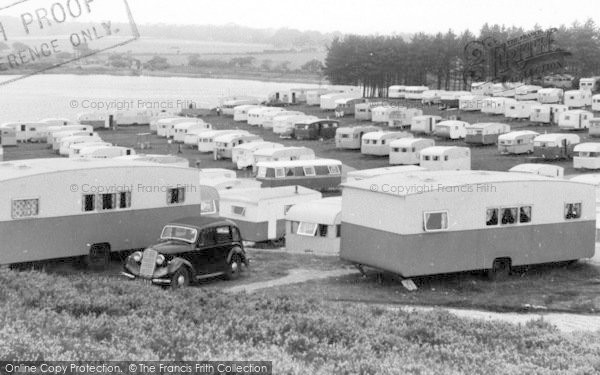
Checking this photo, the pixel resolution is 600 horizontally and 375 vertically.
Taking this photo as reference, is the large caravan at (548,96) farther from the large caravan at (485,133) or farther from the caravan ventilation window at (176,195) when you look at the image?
the caravan ventilation window at (176,195)

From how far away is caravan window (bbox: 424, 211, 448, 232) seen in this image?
19938mm

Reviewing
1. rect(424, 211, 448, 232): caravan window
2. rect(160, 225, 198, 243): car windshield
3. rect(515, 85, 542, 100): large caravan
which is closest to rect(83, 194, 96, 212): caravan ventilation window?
rect(160, 225, 198, 243): car windshield

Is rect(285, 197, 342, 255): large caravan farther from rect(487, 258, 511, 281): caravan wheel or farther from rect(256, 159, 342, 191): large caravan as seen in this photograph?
rect(256, 159, 342, 191): large caravan

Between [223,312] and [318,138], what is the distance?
169 feet

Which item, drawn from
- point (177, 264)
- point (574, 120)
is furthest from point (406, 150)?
point (177, 264)

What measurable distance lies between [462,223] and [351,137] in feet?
129

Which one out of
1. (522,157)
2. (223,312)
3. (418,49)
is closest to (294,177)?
(522,157)

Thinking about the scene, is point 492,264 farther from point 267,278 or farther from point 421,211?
point 267,278

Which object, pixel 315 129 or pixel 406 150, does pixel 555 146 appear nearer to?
pixel 406 150

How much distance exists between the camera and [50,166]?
2178 centimetres

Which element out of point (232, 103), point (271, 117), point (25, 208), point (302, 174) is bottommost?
point (302, 174)

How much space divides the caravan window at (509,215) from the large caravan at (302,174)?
23.1 meters

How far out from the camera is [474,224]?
67.0 feet

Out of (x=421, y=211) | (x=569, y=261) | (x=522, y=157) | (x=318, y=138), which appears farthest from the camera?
(x=318, y=138)
